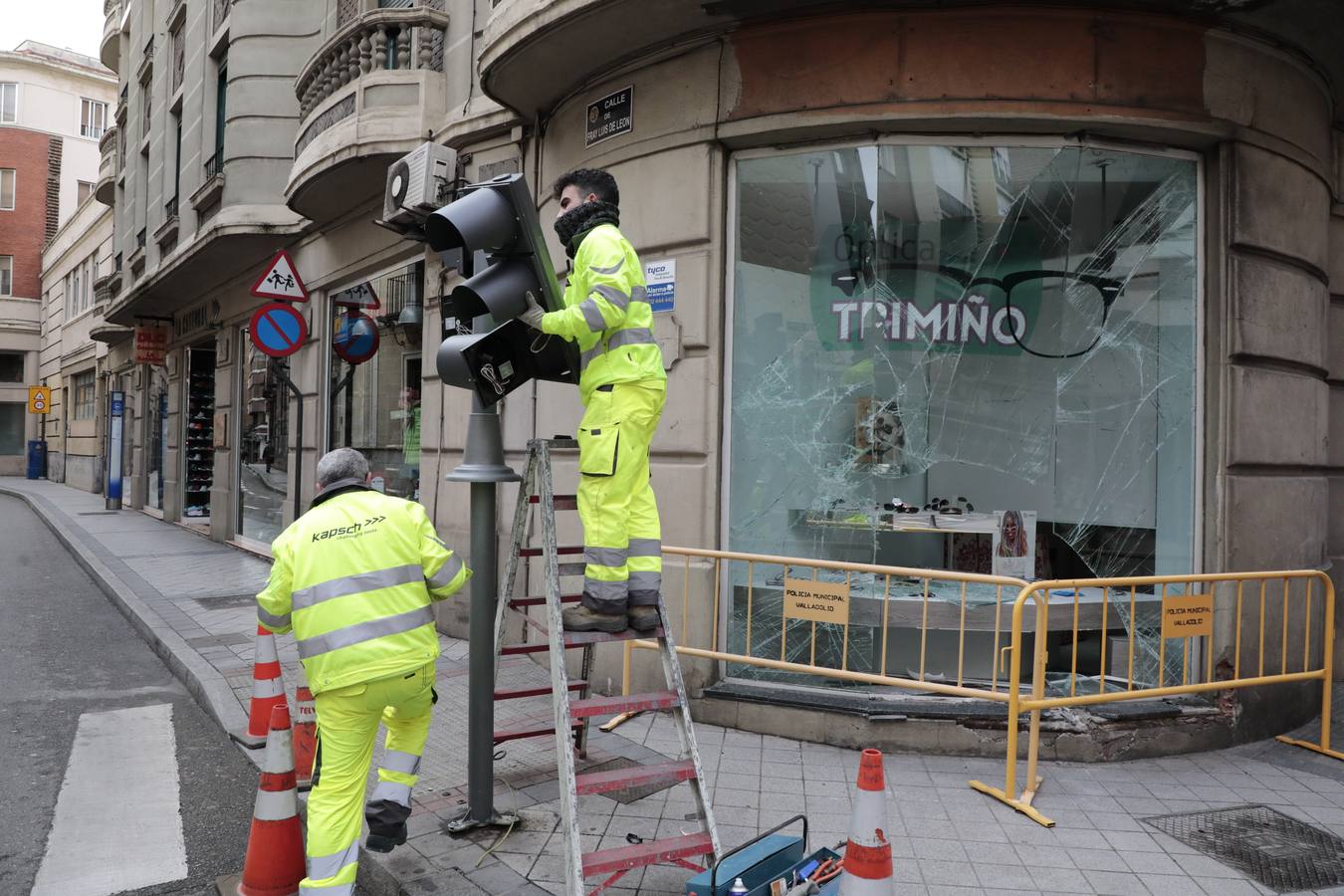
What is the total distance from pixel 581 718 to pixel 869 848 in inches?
50.1

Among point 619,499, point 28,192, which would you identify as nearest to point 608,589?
point 619,499

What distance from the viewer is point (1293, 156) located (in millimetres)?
5621

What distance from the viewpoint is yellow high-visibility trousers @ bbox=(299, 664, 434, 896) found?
2998 mm

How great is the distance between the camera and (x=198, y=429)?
1741 centimetres

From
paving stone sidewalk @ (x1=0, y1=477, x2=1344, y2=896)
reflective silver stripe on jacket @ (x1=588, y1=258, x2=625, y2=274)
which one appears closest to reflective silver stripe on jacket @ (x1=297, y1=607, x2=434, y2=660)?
paving stone sidewalk @ (x1=0, y1=477, x2=1344, y2=896)

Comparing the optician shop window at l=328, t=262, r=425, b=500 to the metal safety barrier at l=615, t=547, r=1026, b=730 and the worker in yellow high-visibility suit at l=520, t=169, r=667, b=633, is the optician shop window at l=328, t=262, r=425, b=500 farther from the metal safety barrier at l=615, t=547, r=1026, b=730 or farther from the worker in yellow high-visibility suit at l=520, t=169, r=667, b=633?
the worker in yellow high-visibility suit at l=520, t=169, r=667, b=633

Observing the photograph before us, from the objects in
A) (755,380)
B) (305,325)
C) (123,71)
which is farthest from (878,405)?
(123,71)

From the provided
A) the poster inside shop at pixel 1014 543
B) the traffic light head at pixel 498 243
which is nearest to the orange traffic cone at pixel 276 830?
the traffic light head at pixel 498 243

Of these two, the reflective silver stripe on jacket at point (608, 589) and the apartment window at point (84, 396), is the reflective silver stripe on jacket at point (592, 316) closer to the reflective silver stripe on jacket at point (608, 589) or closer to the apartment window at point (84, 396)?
the reflective silver stripe on jacket at point (608, 589)

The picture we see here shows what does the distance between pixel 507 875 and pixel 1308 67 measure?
21.9ft

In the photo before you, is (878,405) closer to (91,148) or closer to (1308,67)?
(1308,67)

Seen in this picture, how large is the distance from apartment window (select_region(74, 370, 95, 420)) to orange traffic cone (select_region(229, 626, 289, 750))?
28.9m

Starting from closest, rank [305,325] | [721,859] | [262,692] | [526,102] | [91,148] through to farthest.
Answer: [721,859] → [262,692] → [526,102] → [305,325] → [91,148]

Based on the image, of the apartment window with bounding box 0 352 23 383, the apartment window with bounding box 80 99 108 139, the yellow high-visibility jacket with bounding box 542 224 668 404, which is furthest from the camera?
the apartment window with bounding box 80 99 108 139
